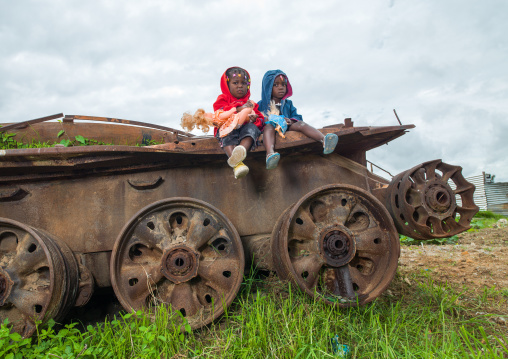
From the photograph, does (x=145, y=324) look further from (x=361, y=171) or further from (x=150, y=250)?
(x=361, y=171)

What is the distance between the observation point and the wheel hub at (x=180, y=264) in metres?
2.81

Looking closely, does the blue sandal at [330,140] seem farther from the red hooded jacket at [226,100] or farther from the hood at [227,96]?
the hood at [227,96]

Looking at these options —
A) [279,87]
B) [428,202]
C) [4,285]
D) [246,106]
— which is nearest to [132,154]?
[246,106]

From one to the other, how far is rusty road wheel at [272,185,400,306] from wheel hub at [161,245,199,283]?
74 cm

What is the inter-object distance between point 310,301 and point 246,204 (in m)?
1.15

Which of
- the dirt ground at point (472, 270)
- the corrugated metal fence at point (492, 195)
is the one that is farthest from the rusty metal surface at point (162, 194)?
the corrugated metal fence at point (492, 195)

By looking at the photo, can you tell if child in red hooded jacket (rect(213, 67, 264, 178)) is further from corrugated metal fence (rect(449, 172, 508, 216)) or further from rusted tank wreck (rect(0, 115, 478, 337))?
corrugated metal fence (rect(449, 172, 508, 216))

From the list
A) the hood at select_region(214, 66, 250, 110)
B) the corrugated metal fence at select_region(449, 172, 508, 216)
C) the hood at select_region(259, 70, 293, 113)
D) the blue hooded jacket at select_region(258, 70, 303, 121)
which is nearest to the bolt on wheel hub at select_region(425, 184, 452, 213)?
the blue hooded jacket at select_region(258, 70, 303, 121)

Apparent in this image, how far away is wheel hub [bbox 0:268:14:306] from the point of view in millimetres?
2660

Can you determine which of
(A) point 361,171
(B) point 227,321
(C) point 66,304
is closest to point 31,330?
(C) point 66,304

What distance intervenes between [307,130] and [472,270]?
3.59 metres

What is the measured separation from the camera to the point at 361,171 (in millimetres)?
3570

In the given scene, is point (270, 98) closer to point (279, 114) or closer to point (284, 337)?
point (279, 114)

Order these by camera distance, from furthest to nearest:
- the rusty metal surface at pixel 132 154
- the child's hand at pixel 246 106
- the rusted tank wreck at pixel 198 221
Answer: the child's hand at pixel 246 106 < the rusty metal surface at pixel 132 154 < the rusted tank wreck at pixel 198 221
